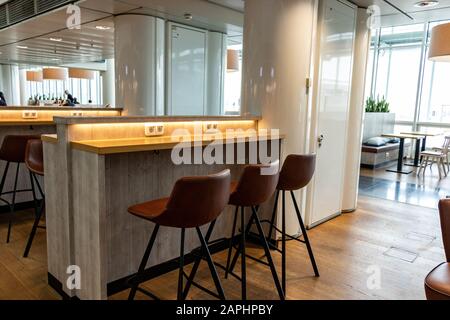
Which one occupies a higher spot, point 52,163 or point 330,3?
point 330,3

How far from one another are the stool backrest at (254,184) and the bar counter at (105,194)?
436mm

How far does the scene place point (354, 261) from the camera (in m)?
3.00

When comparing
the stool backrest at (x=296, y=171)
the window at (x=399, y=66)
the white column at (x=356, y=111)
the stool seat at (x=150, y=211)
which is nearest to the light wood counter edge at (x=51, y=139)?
the stool seat at (x=150, y=211)

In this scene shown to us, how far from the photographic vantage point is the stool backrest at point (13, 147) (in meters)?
3.28

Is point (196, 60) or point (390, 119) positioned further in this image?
point (390, 119)

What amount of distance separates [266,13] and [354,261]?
2.27 meters

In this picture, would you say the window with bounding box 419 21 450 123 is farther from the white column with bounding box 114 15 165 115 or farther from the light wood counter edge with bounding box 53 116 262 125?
the light wood counter edge with bounding box 53 116 262 125

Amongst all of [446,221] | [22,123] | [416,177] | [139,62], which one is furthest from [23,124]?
[416,177]

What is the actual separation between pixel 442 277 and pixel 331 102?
7.86 feet

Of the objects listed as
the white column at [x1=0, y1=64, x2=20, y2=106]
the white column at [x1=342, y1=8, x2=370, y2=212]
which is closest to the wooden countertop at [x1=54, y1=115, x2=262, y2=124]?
the white column at [x1=342, y1=8, x2=370, y2=212]

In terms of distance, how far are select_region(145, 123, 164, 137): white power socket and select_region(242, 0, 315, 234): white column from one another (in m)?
1.09

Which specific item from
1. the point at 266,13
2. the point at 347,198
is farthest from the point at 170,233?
the point at 347,198
